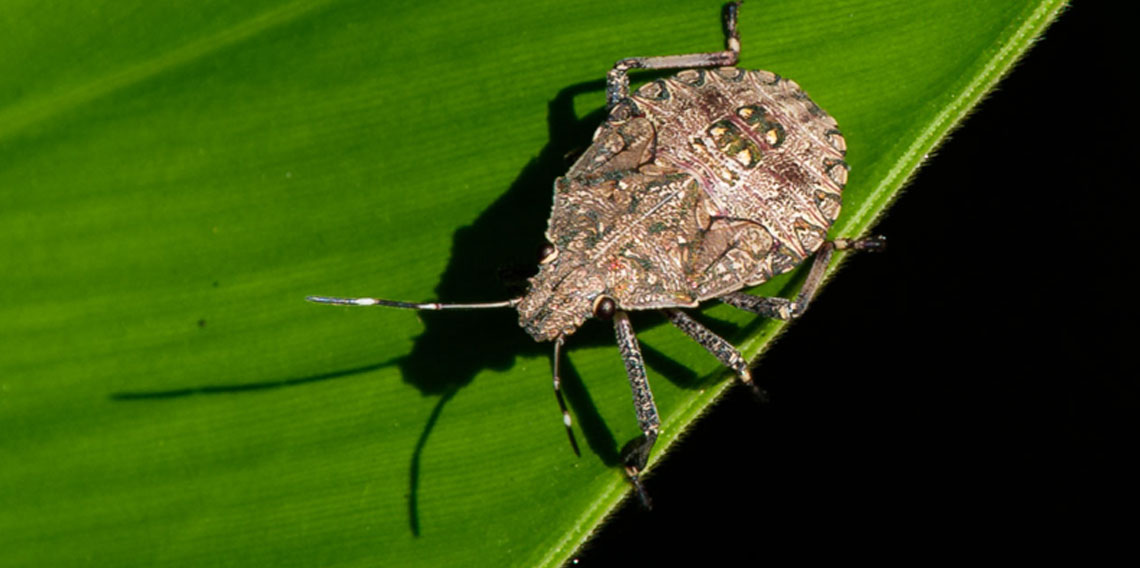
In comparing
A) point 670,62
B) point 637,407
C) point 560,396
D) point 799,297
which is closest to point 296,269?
point 560,396

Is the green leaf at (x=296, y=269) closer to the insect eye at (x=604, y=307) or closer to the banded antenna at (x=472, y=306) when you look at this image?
the banded antenna at (x=472, y=306)

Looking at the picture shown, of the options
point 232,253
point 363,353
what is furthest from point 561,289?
point 232,253

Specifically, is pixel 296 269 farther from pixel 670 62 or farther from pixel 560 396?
pixel 670 62

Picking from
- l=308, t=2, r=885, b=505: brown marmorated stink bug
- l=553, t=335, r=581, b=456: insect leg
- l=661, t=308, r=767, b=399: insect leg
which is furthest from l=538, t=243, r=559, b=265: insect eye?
l=661, t=308, r=767, b=399: insect leg

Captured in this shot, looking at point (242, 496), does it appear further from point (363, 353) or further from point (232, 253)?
point (232, 253)

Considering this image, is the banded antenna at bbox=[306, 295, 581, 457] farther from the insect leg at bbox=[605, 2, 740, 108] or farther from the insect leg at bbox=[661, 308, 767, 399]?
the insect leg at bbox=[605, 2, 740, 108]
